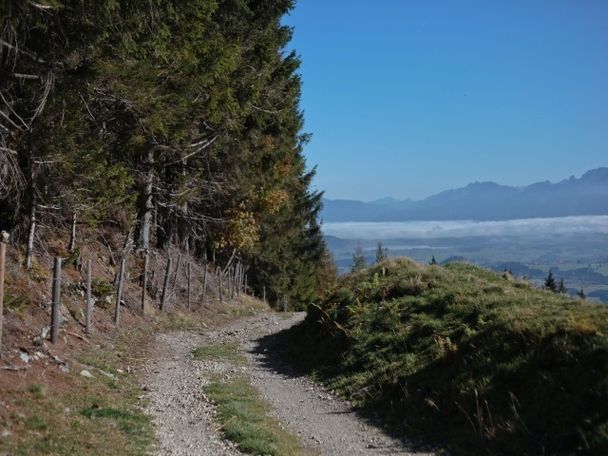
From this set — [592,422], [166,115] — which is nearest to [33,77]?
[166,115]

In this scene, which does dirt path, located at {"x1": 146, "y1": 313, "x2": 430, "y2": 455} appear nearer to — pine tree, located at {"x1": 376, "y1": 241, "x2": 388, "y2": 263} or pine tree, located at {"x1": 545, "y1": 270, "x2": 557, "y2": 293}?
pine tree, located at {"x1": 376, "y1": 241, "x2": 388, "y2": 263}

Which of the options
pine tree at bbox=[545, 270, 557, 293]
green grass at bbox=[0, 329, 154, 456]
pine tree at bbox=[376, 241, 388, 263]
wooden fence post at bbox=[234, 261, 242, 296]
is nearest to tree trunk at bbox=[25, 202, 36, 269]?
green grass at bbox=[0, 329, 154, 456]

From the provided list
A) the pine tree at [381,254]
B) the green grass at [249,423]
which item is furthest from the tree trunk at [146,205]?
the green grass at [249,423]

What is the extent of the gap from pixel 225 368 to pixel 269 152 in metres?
15.3

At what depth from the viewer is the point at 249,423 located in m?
9.34

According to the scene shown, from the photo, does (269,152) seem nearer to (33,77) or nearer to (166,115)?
(166,115)

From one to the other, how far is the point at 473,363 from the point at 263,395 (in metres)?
4.58

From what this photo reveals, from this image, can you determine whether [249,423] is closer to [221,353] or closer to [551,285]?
[221,353]

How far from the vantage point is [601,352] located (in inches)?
335

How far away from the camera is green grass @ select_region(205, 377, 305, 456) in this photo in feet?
27.1

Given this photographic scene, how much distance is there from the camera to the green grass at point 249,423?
325 inches

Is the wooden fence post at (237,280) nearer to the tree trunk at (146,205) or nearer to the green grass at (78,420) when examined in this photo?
the tree trunk at (146,205)

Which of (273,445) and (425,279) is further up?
(425,279)

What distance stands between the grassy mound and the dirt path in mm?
615
